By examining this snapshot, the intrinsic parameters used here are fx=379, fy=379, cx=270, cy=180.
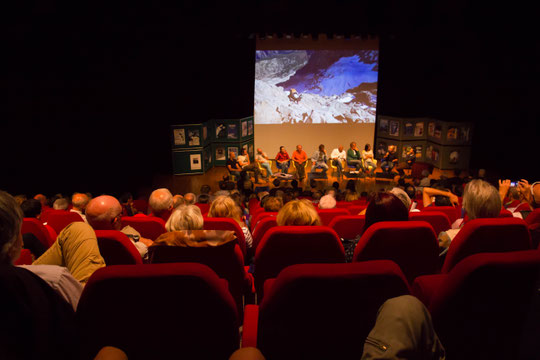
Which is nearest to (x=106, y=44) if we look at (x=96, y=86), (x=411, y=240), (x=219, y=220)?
(x=96, y=86)

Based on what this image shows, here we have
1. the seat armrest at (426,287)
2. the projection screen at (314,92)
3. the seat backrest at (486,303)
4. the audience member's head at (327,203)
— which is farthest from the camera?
the projection screen at (314,92)

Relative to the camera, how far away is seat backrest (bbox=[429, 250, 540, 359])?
1388 millimetres

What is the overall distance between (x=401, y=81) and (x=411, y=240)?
983 centimetres

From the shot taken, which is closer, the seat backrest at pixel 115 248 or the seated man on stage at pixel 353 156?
the seat backrest at pixel 115 248

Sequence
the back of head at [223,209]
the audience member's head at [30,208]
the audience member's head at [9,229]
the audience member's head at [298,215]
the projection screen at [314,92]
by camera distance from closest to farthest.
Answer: the audience member's head at [9,229]
the audience member's head at [298,215]
the back of head at [223,209]
the audience member's head at [30,208]
the projection screen at [314,92]

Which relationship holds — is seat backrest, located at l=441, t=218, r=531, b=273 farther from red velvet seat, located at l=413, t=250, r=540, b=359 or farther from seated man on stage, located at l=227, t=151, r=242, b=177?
seated man on stage, located at l=227, t=151, r=242, b=177

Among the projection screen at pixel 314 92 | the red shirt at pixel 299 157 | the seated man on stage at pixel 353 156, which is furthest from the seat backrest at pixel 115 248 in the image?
the projection screen at pixel 314 92

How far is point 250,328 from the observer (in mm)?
1762

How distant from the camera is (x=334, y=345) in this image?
4.71 ft

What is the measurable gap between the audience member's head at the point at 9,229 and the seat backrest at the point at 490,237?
83.7 inches

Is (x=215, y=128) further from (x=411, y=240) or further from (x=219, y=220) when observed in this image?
(x=411, y=240)

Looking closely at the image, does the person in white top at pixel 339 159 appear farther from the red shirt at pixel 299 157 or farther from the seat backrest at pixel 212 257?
the seat backrest at pixel 212 257

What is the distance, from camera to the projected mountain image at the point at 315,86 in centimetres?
1095

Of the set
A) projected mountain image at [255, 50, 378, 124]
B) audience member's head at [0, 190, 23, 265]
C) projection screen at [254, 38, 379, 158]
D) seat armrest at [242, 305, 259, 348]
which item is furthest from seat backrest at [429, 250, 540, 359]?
projected mountain image at [255, 50, 378, 124]
